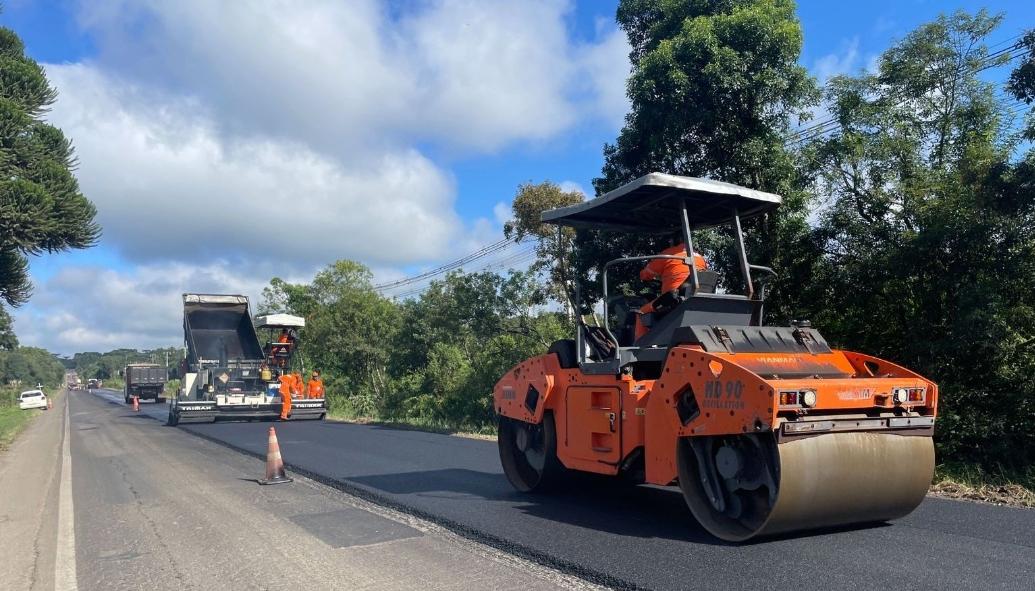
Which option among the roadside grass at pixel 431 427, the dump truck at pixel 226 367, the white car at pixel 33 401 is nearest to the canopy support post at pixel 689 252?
the roadside grass at pixel 431 427

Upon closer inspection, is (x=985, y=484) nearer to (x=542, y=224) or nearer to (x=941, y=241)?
(x=941, y=241)

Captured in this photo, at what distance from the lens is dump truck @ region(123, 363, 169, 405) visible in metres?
50.1

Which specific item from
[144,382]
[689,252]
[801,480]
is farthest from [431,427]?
[144,382]

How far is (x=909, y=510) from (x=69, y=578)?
5.79 m

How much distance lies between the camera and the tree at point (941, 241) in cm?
812

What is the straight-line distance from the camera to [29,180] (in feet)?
55.6

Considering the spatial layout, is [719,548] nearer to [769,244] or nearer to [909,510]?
[909,510]

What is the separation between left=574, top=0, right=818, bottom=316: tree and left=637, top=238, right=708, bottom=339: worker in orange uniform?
329 cm

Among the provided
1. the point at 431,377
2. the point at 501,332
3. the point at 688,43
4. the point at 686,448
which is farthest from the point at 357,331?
the point at 686,448

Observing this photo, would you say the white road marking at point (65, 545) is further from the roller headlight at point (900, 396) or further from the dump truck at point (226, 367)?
the dump truck at point (226, 367)

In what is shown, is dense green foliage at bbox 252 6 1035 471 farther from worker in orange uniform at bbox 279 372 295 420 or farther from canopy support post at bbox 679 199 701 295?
worker in orange uniform at bbox 279 372 295 420

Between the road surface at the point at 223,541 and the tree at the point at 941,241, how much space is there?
5728 mm

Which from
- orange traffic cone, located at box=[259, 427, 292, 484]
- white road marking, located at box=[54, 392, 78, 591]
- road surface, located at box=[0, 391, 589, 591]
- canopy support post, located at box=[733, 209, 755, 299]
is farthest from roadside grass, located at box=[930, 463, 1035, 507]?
white road marking, located at box=[54, 392, 78, 591]

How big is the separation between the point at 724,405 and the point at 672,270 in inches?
63.5
